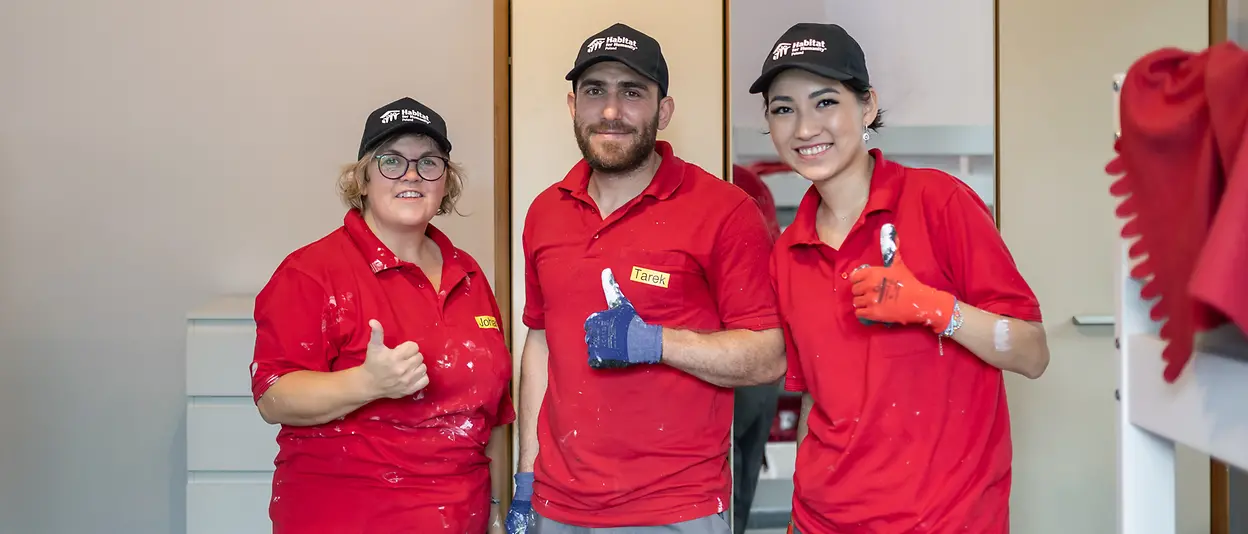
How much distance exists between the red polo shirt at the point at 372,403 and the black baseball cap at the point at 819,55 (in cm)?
75

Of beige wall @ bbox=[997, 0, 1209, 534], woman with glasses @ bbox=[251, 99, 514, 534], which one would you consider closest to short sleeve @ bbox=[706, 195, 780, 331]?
woman with glasses @ bbox=[251, 99, 514, 534]

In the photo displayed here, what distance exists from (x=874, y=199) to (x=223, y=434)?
5.82 feet

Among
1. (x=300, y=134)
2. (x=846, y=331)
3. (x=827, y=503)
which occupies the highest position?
(x=300, y=134)

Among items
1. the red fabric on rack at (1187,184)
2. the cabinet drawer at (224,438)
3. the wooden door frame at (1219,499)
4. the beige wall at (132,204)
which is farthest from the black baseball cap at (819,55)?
the cabinet drawer at (224,438)

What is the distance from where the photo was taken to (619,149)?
161 cm

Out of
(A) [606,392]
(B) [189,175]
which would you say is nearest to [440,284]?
(A) [606,392]

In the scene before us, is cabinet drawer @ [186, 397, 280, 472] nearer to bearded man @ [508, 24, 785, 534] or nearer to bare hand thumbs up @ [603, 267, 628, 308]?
bearded man @ [508, 24, 785, 534]

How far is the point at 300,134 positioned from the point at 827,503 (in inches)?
76.9

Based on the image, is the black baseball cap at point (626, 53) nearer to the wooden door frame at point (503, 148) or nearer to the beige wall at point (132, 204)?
the wooden door frame at point (503, 148)

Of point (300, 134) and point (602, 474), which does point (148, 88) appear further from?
point (602, 474)

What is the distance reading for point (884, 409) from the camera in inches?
53.2

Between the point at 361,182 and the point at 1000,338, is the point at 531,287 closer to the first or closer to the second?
the point at 361,182

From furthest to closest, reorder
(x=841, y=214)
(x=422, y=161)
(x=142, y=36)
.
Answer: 1. (x=142, y=36)
2. (x=422, y=161)
3. (x=841, y=214)

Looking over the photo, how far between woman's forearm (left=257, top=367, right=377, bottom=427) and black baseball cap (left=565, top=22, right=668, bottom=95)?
693 mm
